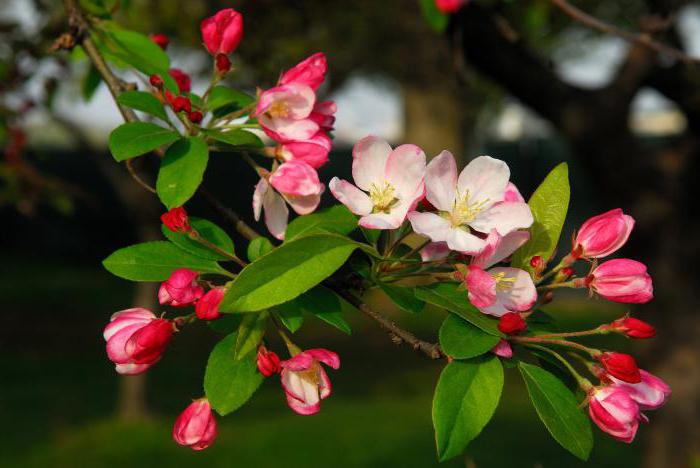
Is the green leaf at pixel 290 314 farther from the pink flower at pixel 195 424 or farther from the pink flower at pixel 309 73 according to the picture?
the pink flower at pixel 309 73

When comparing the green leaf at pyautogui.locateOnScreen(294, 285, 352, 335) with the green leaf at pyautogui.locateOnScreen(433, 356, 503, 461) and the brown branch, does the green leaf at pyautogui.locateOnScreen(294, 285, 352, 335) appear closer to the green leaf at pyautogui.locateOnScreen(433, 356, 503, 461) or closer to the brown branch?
the green leaf at pyautogui.locateOnScreen(433, 356, 503, 461)

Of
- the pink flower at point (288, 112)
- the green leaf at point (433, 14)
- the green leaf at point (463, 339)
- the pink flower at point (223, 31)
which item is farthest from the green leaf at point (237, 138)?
the green leaf at point (433, 14)

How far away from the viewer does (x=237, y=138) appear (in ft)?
3.64

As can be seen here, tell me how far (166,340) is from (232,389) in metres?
0.10

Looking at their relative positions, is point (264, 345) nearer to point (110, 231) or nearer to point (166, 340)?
point (166, 340)

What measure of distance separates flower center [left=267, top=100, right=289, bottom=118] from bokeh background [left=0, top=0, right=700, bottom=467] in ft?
1.31

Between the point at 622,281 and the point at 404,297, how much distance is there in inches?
9.8

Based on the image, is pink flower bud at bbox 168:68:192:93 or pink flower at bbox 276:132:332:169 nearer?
pink flower at bbox 276:132:332:169

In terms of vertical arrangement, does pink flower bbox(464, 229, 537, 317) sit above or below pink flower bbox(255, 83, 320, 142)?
below

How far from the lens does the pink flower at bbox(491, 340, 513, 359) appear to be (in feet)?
3.19

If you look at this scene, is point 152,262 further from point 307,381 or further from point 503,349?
point 503,349

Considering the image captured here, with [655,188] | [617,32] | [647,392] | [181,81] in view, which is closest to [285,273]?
[647,392]

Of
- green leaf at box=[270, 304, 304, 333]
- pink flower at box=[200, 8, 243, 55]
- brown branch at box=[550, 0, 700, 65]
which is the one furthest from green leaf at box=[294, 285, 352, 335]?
brown branch at box=[550, 0, 700, 65]

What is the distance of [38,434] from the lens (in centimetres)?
704
